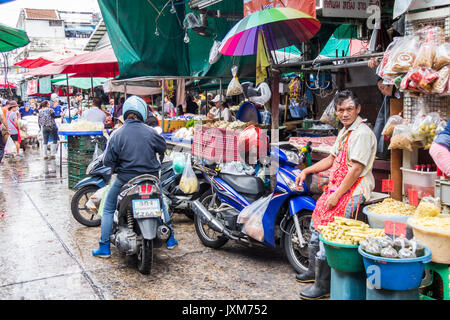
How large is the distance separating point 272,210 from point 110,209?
1.87 m

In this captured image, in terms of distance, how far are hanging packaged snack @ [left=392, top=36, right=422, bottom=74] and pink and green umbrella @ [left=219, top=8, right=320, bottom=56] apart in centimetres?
162

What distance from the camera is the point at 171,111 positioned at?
46.0 feet

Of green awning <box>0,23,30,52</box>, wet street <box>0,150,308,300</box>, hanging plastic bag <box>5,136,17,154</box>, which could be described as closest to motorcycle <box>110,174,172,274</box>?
wet street <box>0,150,308,300</box>

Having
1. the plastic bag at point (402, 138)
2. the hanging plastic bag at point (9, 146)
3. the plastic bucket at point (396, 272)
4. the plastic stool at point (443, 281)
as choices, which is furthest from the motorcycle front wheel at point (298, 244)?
the hanging plastic bag at point (9, 146)

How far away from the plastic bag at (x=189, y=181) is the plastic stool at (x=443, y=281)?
135 inches

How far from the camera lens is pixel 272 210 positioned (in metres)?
4.57

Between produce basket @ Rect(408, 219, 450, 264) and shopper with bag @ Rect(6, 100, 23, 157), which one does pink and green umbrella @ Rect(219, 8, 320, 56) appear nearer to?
produce basket @ Rect(408, 219, 450, 264)

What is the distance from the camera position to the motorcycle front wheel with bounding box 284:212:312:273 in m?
4.46

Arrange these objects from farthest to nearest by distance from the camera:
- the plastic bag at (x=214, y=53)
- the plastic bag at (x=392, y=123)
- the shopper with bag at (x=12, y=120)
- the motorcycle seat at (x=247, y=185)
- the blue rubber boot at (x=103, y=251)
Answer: the shopper with bag at (x=12, y=120) < the plastic bag at (x=214, y=53) < the blue rubber boot at (x=103, y=251) < the motorcycle seat at (x=247, y=185) < the plastic bag at (x=392, y=123)

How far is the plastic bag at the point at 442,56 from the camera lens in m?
3.84

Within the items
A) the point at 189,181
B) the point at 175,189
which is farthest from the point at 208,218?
the point at 175,189

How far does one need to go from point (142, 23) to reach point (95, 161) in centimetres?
393

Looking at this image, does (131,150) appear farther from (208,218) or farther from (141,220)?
(208,218)

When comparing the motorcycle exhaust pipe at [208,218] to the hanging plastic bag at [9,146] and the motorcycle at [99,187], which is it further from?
the hanging plastic bag at [9,146]
